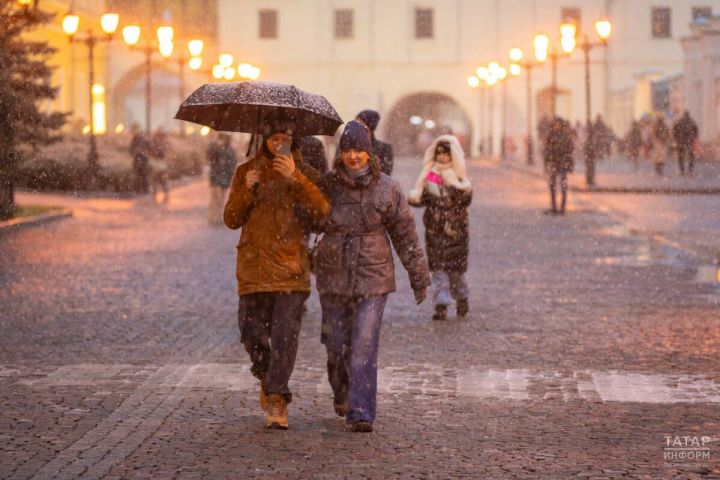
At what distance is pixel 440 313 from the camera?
486 inches

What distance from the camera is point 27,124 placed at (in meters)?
26.8

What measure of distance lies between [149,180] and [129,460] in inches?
1121

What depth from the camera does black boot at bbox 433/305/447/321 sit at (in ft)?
40.5

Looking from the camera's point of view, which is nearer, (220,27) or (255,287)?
(255,287)

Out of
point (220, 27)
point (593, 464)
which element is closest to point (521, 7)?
point (220, 27)

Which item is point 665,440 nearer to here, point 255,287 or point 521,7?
point 255,287

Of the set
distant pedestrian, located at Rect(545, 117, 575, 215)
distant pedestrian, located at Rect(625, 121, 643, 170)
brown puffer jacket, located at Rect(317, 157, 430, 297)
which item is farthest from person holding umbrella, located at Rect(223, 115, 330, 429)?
distant pedestrian, located at Rect(625, 121, 643, 170)

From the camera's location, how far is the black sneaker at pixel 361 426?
302 inches

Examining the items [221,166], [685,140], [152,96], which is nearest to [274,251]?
[221,166]

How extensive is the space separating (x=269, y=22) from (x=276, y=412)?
2751 inches

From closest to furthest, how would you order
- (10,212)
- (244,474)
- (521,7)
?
(244,474) → (10,212) → (521,7)

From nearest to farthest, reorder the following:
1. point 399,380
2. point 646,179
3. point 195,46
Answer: point 399,380 → point 646,179 → point 195,46

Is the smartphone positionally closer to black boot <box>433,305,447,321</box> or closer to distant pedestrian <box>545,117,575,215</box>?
black boot <box>433,305,447,321</box>

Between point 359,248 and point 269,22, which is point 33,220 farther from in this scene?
point 269,22
